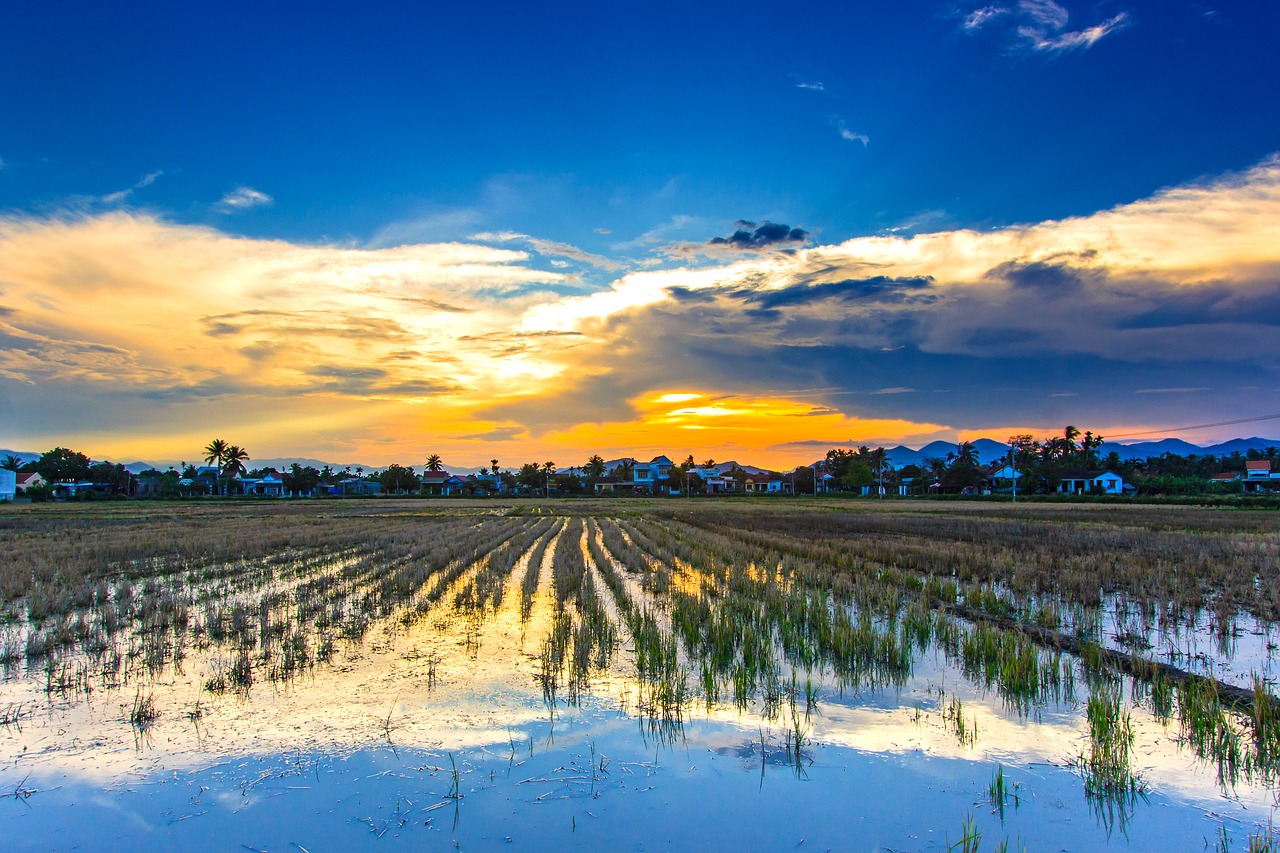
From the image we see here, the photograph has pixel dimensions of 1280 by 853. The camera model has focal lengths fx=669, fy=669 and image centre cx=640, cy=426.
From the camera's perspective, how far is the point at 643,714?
526cm

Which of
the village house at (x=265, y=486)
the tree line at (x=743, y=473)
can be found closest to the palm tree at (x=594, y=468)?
the tree line at (x=743, y=473)

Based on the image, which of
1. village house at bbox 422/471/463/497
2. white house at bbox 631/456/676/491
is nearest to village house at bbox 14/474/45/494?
village house at bbox 422/471/463/497

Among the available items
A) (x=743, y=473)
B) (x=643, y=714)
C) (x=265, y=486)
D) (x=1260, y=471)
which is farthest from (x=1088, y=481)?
(x=265, y=486)

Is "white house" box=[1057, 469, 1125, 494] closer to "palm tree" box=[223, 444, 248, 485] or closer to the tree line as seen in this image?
the tree line

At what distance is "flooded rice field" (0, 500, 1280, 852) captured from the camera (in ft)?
11.9

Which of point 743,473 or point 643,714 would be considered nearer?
point 643,714

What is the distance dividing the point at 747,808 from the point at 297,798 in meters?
2.59

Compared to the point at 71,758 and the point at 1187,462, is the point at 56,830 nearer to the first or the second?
the point at 71,758

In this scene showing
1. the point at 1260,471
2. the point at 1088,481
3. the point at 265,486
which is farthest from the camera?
the point at 265,486

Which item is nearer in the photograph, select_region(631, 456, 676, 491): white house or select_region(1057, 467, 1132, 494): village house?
select_region(1057, 467, 1132, 494): village house

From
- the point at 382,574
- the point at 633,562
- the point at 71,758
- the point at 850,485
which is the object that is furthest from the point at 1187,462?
the point at 71,758

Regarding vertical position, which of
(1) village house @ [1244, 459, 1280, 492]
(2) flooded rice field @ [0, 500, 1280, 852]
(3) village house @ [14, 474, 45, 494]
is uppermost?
(1) village house @ [1244, 459, 1280, 492]

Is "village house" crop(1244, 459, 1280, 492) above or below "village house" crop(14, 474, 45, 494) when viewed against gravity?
above

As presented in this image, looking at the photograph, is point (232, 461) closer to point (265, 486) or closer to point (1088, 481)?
point (265, 486)
